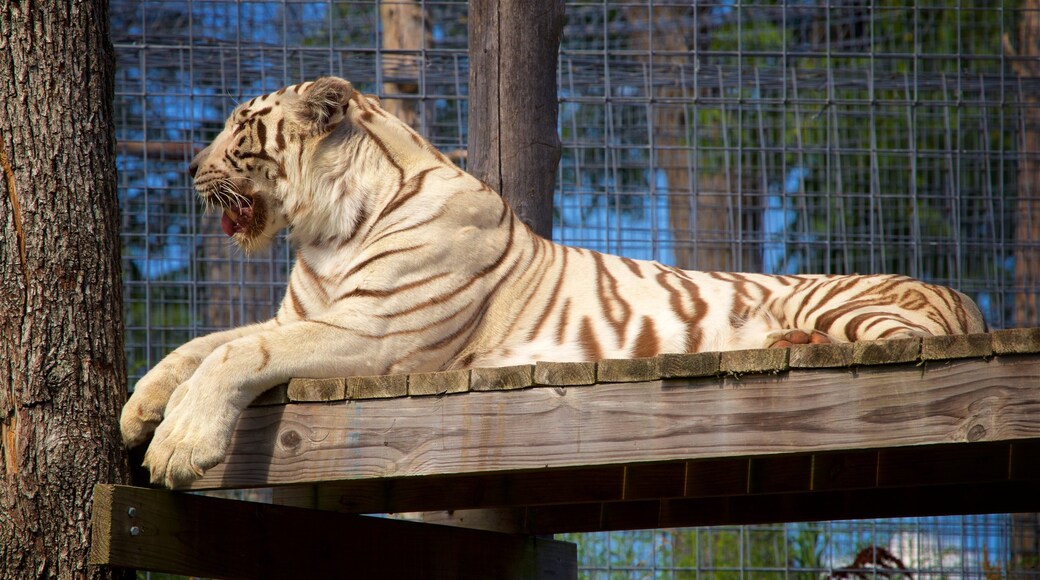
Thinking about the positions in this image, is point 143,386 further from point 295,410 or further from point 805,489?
point 805,489

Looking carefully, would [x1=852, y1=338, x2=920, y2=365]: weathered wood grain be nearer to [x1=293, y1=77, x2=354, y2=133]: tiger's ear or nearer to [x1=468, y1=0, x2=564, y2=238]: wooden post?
[x1=293, y1=77, x2=354, y2=133]: tiger's ear

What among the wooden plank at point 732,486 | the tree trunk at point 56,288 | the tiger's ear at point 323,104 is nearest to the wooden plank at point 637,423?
the tree trunk at point 56,288

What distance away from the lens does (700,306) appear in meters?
2.61

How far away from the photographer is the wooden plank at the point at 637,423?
5.54 feet

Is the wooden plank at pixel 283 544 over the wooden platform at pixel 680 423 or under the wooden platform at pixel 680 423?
under

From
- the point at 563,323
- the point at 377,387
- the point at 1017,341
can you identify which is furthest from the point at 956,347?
the point at 563,323

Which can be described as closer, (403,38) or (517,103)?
(517,103)

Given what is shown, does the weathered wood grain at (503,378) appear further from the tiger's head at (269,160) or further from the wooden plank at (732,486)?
the tiger's head at (269,160)

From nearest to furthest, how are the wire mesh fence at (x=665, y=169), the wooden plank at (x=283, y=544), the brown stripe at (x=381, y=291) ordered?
the wooden plank at (x=283, y=544) < the brown stripe at (x=381, y=291) < the wire mesh fence at (x=665, y=169)

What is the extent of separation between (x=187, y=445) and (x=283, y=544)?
435 millimetres

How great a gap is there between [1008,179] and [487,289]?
14.1 feet

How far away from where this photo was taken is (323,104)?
268 centimetres

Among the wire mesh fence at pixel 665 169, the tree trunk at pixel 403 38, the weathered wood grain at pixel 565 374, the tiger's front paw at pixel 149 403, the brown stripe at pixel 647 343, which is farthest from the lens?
the tree trunk at pixel 403 38

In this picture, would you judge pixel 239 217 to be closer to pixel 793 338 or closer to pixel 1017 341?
pixel 793 338
